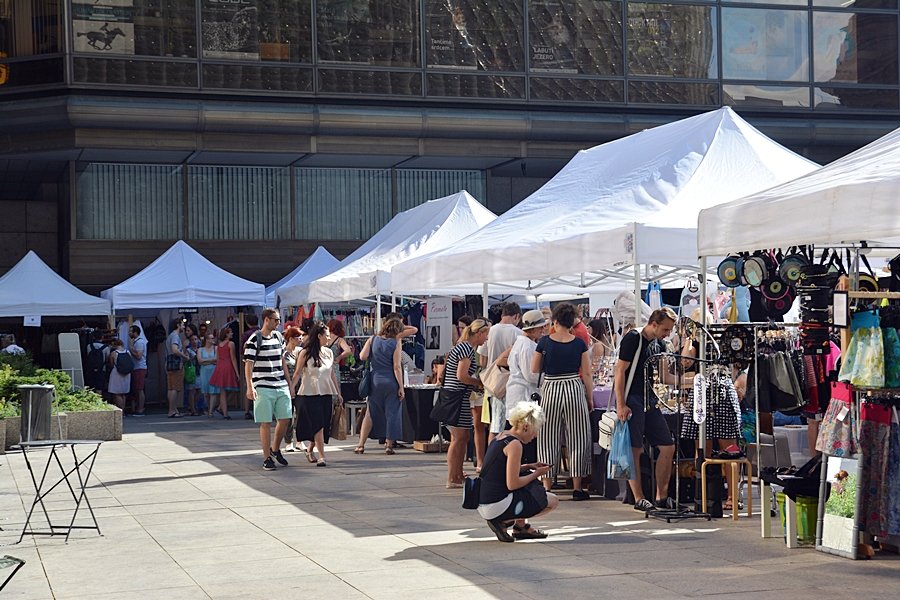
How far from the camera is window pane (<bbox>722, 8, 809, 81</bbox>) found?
30.0m

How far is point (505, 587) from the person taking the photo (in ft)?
24.7

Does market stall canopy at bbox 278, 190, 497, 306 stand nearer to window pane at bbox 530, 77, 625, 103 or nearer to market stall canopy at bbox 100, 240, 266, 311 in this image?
market stall canopy at bbox 100, 240, 266, 311

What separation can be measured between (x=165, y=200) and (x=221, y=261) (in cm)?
189

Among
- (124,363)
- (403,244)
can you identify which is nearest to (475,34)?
(403,244)

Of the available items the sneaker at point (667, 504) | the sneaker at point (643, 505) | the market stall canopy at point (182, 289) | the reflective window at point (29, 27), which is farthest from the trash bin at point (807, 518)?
the reflective window at point (29, 27)

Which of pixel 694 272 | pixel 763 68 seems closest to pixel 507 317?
pixel 694 272

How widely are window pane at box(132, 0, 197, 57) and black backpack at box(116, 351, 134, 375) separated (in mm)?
6804

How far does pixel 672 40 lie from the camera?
2975 centimetres

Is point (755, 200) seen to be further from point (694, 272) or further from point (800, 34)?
point (800, 34)

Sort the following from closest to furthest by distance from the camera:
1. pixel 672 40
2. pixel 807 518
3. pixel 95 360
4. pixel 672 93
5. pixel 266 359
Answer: pixel 807 518 → pixel 266 359 → pixel 95 360 → pixel 672 93 → pixel 672 40

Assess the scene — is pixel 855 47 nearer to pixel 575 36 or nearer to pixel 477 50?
pixel 575 36

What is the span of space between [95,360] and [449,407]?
44.7 ft

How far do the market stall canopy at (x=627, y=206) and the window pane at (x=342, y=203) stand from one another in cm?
1474

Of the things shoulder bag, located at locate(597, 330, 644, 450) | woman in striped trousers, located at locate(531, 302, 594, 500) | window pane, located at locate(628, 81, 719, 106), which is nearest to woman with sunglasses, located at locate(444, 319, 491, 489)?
woman in striped trousers, located at locate(531, 302, 594, 500)
